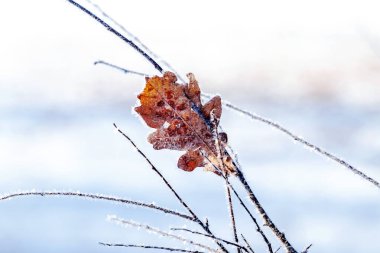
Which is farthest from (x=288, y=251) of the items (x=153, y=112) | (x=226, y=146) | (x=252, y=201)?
(x=153, y=112)

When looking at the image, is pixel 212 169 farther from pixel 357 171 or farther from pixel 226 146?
pixel 357 171

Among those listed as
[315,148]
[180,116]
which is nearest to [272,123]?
[315,148]

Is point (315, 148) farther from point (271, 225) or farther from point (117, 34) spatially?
point (117, 34)

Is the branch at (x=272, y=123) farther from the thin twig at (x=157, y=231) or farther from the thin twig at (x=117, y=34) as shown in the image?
the thin twig at (x=157, y=231)

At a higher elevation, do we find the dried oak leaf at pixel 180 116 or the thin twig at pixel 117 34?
the dried oak leaf at pixel 180 116

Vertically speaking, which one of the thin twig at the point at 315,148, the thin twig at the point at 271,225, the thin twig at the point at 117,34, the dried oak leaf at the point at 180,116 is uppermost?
the dried oak leaf at the point at 180,116

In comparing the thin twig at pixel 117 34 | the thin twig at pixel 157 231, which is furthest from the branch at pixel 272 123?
the thin twig at pixel 157 231

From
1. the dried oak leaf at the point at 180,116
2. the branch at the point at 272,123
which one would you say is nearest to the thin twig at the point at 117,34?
the branch at the point at 272,123

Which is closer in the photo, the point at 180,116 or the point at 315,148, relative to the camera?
the point at 315,148

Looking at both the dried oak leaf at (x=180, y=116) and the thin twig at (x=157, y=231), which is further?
the dried oak leaf at (x=180, y=116)
